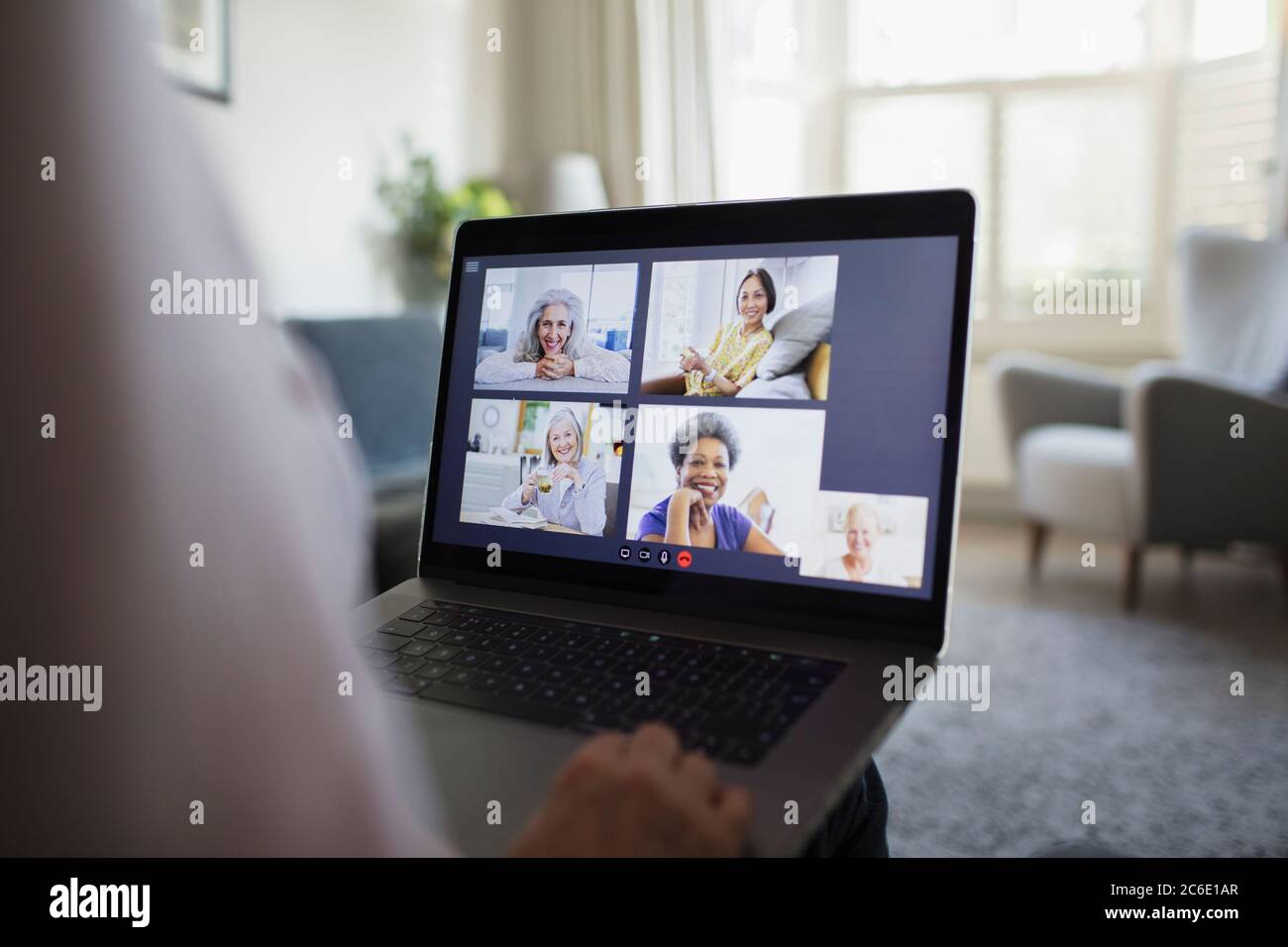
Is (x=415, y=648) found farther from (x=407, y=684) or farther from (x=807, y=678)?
(x=807, y=678)

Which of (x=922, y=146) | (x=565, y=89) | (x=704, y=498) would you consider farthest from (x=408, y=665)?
(x=922, y=146)

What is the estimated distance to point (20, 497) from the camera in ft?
0.87

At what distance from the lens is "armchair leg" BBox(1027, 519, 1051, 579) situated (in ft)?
10.3

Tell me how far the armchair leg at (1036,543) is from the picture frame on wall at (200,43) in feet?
8.84

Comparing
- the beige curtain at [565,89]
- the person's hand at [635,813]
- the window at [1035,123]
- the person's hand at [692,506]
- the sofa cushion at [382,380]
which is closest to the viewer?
the person's hand at [635,813]

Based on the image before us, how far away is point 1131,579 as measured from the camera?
2.73 meters

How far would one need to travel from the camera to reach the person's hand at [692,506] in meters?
0.69

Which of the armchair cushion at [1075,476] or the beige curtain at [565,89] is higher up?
the beige curtain at [565,89]

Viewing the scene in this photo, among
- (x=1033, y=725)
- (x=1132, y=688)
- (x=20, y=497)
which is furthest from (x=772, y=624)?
(x=1132, y=688)

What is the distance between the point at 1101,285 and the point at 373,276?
109 inches

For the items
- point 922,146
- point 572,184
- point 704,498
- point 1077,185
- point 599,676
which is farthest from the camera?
point 922,146

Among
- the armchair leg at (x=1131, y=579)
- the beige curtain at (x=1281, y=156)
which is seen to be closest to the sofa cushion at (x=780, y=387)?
the armchair leg at (x=1131, y=579)

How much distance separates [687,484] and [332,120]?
8.22 feet

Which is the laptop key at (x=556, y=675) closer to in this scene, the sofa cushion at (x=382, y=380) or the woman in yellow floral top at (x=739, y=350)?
the woman in yellow floral top at (x=739, y=350)
